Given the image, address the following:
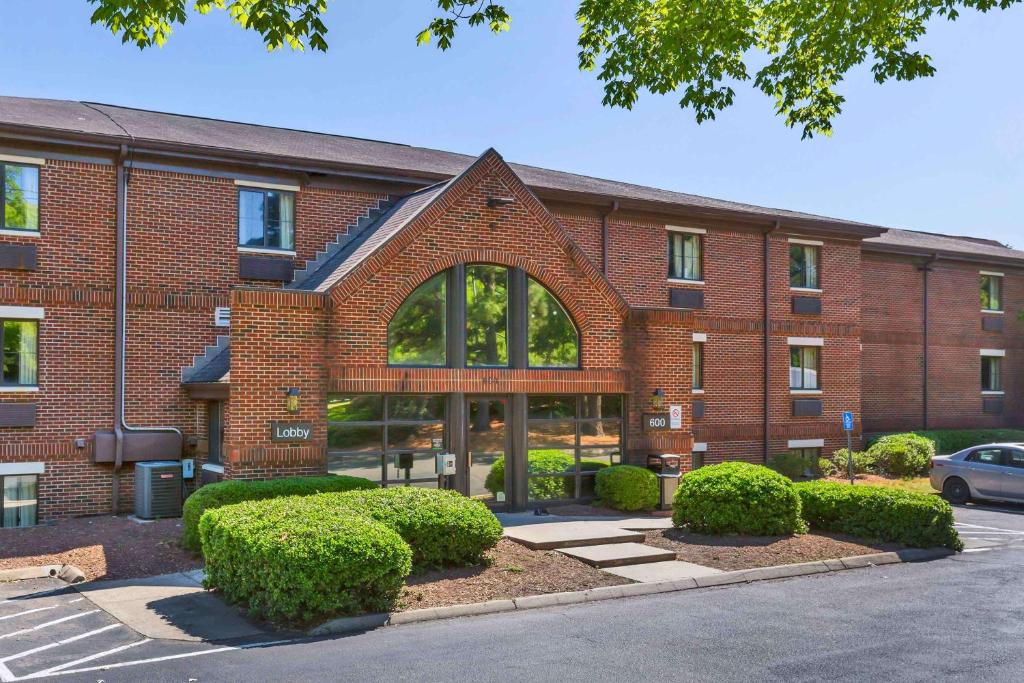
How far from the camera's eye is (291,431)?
15234 mm

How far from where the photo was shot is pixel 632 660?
28.7 ft

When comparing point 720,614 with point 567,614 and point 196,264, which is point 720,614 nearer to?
point 567,614

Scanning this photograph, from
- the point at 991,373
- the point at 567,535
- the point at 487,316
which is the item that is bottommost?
the point at 567,535

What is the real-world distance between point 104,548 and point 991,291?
2889 centimetres

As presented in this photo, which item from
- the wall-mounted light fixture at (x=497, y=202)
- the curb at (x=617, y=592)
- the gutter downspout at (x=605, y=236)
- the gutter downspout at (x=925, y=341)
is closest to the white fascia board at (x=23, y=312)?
the wall-mounted light fixture at (x=497, y=202)

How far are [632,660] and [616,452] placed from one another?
10301 mm

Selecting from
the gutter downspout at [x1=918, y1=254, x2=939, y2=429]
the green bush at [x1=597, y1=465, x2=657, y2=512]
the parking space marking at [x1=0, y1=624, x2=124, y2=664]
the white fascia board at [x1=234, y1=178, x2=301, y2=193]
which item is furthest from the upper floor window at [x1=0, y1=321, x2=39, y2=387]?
the gutter downspout at [x1=918, y1=254, x2=939, y2=429]

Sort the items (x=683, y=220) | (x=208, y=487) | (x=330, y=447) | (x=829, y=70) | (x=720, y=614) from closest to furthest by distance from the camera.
Answer: 1. (x=720, y=614)
2. (x=829, y=70)
3. (x=208, y=487)
4. (x=330, y=447)
5. (x=683, y=220)

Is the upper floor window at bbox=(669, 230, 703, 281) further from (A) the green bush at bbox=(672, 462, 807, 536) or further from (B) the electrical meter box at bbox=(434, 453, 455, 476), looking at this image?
(B) the electrical meter box at bbox=(434, 453, 455, 476)

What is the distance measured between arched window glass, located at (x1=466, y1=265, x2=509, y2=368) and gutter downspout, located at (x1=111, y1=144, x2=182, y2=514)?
251 inches

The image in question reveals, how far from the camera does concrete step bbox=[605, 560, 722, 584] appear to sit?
12.5 m

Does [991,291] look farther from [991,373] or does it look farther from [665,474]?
[665,474]

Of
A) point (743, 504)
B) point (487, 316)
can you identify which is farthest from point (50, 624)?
point (743, 504)

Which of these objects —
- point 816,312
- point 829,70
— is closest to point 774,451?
point 816,312
